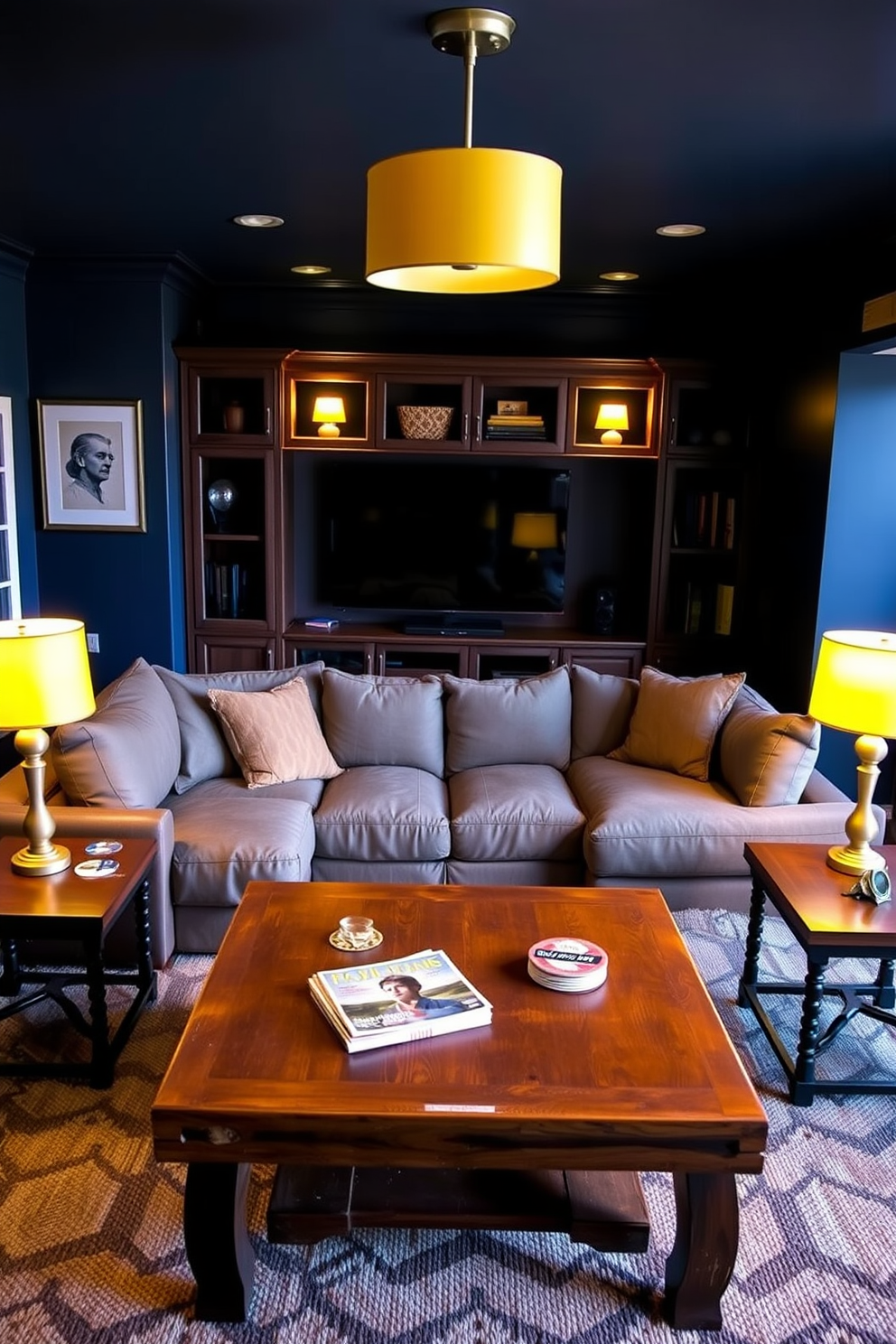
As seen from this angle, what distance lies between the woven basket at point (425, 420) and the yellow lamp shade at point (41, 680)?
293 centimetres

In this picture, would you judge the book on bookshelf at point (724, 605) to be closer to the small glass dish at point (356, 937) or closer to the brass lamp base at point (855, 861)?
the brass lamp base at point (855, 861)

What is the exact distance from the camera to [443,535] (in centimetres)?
562

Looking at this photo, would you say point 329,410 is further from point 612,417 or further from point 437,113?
point 437,113

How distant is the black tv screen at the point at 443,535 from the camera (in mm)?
5566

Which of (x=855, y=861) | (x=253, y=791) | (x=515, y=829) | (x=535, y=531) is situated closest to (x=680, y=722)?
(x=515, y=829)

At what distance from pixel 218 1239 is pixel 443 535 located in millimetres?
4135

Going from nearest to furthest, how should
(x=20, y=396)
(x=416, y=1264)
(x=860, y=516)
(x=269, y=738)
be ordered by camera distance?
(x=416, y=1264) < (x=269, y=738) < (x=860, y=516) < (x=20, y=396)

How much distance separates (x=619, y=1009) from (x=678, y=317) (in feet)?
14.4

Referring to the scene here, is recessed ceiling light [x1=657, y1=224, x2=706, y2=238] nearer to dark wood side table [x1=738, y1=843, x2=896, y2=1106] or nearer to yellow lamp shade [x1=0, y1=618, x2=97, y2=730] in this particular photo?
dark wood side table [x1=738, y1=843, x2=896, y2=1106]

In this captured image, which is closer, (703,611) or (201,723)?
(201,723)

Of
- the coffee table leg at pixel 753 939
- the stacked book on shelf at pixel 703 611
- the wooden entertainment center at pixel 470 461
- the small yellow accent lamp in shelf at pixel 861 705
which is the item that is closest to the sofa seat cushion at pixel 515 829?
the coffee table leg at pixel 753 939

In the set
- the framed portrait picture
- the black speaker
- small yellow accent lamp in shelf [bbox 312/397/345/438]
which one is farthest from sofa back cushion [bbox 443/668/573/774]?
the framed portrait picture

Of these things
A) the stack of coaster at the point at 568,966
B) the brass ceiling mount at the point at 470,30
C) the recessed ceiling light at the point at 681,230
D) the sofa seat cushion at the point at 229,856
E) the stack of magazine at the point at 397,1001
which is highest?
the recessed ceiling light at the point at 681,230

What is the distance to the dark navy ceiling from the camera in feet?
7.40
